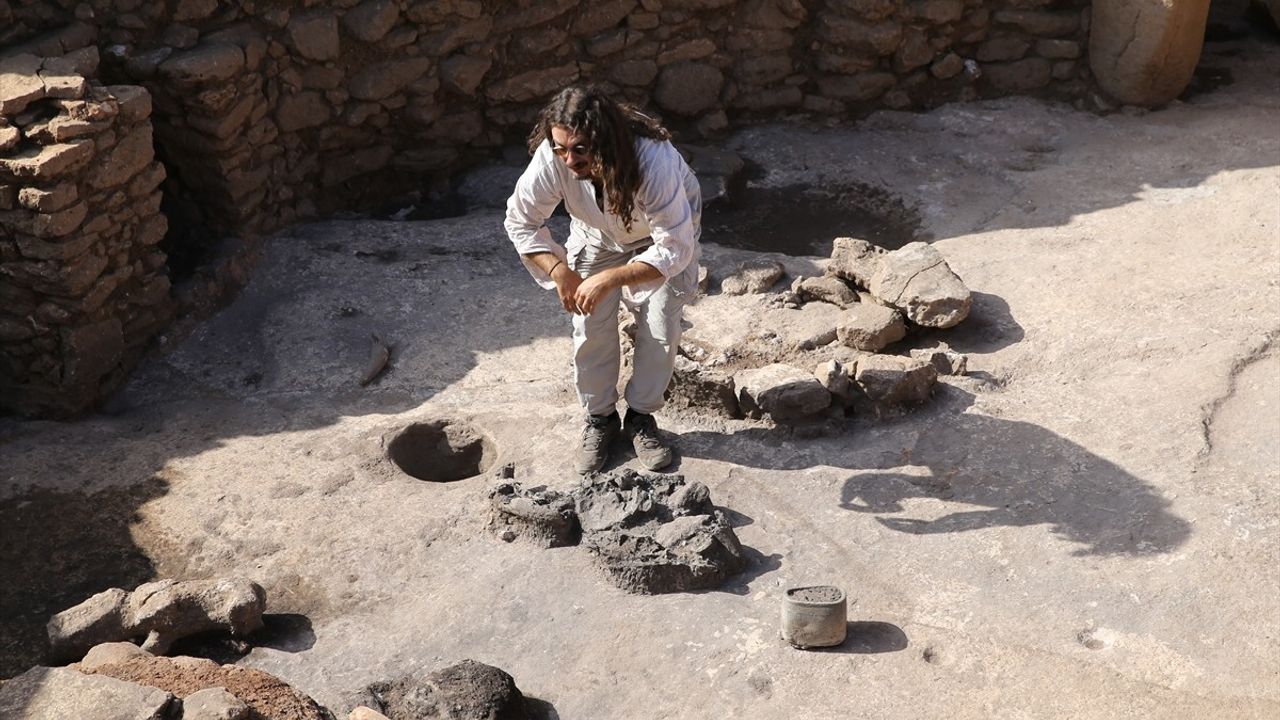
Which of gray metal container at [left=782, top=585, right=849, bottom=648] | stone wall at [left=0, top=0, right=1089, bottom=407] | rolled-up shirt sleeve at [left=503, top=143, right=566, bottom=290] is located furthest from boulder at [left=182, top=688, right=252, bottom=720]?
stone wall at [left=0, top=0, right=1089, bottom=407]

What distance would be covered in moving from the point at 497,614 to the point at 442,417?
137 cm

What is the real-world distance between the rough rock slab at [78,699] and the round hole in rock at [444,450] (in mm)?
2027

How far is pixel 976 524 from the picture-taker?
460cm

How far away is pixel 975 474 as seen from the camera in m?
4.86

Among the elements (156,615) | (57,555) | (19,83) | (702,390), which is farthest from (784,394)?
(19,83)

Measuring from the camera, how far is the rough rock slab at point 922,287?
5.62 metres

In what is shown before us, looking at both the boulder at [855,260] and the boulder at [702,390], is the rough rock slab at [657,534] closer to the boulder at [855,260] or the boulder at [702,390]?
the boulder at [702,390]

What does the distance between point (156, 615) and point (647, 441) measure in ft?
6.07

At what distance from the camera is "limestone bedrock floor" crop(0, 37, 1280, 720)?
4.02 meters

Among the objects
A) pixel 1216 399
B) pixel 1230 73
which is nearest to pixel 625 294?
pixel 1216 399

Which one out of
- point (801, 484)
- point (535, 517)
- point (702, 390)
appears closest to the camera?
point (535, 517)

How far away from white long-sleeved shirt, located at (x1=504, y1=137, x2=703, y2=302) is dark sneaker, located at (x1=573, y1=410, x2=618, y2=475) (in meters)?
0.62

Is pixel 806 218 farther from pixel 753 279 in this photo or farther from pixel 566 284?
pixel 566 284

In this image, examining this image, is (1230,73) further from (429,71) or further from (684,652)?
(684,652)
